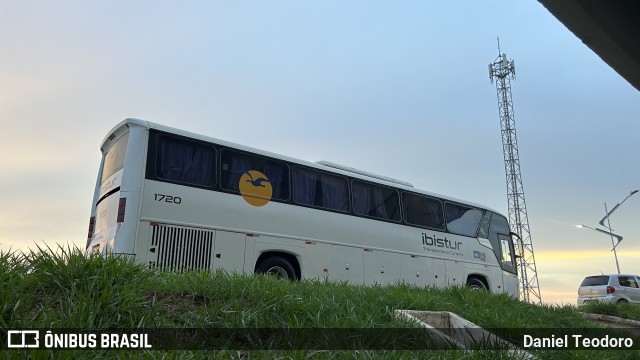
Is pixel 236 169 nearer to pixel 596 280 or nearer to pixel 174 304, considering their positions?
pixel 174 304

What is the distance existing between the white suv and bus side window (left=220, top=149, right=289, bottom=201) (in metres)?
16.8

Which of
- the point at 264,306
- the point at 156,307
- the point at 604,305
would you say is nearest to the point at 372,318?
the point at 264,306

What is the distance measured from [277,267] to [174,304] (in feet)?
16.3

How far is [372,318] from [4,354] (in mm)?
3619

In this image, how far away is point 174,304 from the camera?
485cm

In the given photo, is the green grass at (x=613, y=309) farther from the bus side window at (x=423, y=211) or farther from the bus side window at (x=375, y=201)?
the bus side window at (x=375, y=201)

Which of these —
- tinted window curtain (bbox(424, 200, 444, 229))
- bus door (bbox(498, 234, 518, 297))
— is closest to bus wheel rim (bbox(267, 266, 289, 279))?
tinted window curtain (bbox(424, 200, 444, 229))

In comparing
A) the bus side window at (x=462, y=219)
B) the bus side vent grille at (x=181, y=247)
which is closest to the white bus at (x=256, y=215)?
the bus side vent grille at (x=181, y=247)

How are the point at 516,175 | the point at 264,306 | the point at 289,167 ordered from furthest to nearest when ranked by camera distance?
the point at 516,175, the point at 289,167, the point at 264,306

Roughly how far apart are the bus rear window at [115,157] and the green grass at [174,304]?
12.3 ft

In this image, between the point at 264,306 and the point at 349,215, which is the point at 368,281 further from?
the point at 264,306

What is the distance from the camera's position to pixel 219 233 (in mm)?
8859

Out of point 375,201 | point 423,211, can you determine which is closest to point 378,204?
point 375,201

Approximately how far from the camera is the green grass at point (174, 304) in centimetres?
377
